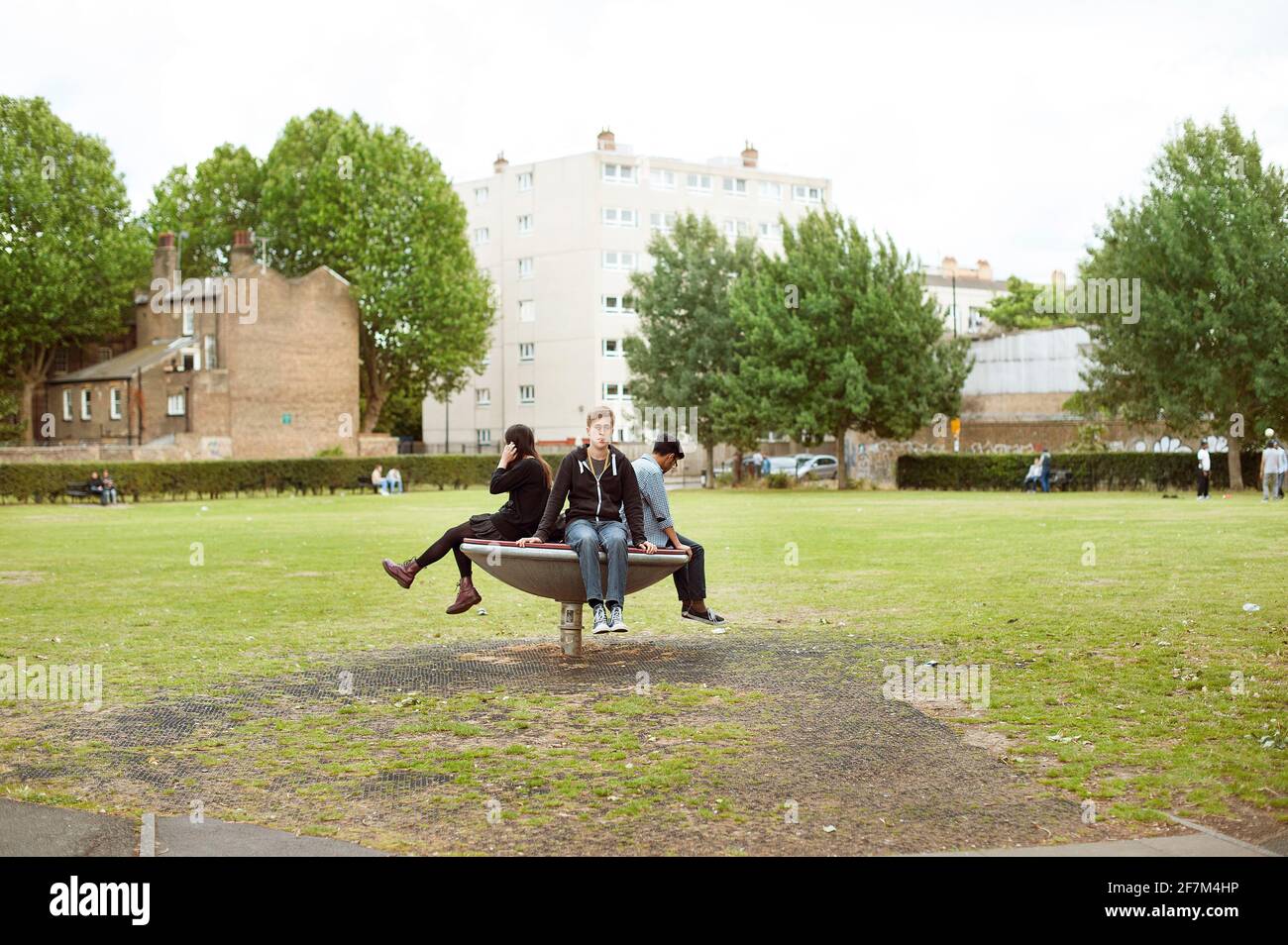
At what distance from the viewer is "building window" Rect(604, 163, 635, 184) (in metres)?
91.3

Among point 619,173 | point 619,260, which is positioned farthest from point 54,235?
point 619,173

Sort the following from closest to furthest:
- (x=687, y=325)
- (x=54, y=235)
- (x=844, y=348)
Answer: (x=844, y=348)
(x=687, y=325)
(x=54, y=235)

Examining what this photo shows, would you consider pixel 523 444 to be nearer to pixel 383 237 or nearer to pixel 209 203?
pixel 383 237

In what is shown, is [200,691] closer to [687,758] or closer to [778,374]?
[687,758]

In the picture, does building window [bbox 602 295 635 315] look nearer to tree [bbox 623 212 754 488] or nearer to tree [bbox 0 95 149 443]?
tree [bbox 623 212 754 488]

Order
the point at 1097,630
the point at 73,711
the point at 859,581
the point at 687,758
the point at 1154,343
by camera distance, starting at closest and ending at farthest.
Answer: the point at 687,758, the point at 73,711, the point at 1097,630, the point at 859,581, the point at 1154,343

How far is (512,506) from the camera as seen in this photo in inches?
430

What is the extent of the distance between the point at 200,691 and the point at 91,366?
233 feet

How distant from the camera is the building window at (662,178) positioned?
308 ft

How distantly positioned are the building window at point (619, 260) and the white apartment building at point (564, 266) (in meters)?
0.07

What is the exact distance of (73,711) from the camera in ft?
28.0

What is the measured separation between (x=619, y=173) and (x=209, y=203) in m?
29.9
